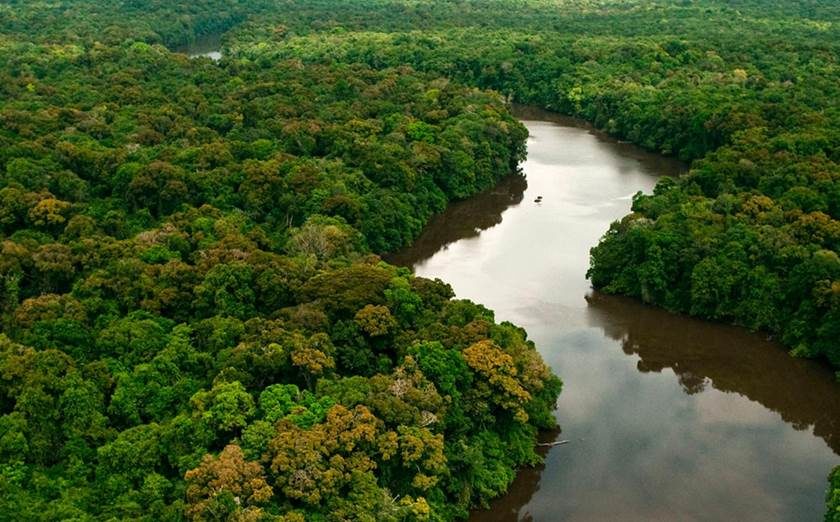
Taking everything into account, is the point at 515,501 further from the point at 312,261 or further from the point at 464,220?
the point at 464,220

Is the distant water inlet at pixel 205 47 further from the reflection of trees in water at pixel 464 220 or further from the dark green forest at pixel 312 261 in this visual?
the reflection of trees in water at pixel 464 220

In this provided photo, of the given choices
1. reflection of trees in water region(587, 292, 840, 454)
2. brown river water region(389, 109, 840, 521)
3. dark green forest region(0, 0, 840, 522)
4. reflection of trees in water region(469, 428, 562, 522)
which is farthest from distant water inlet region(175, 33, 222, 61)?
reflection of trees in water region(469, 428, 562, 522)

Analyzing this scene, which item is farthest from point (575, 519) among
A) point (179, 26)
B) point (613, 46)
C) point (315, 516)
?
point (179, 26)

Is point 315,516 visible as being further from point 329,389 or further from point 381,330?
point 381,330

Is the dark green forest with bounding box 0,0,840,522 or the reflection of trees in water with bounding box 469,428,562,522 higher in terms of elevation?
the dark green forest with bounding box 0,0,840,522

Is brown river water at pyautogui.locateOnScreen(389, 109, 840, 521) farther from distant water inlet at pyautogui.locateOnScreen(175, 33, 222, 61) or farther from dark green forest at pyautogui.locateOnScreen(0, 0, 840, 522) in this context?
distant water inlet at pyautogui.locateOnScreen(175, 33, 222, 61)

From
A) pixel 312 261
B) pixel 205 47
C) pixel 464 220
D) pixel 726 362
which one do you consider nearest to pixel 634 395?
pixel 726 362
